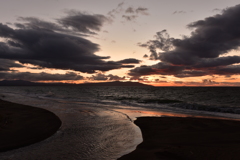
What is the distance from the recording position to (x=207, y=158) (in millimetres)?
7160

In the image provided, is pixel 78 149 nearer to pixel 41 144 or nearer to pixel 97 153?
pixel 97 153

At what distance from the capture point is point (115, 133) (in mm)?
11391

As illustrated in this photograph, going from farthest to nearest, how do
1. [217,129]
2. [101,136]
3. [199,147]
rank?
1. [217,129]
2. [101,136]
3. [199,147]

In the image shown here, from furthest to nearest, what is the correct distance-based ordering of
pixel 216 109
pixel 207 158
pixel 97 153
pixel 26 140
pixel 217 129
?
pixel 216 109 → pixel 217 129 → pixel 26 140 → pixel 97 153 → pixel 207 158

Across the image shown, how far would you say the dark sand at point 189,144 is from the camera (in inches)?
291

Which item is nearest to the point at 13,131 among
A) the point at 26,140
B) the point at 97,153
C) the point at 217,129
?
the point at 26,140

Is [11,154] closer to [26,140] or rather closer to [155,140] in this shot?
[26,140]

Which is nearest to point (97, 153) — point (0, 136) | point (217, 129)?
point (0, 136)

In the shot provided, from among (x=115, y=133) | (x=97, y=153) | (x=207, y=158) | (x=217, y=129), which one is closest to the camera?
(x=207, y=158)

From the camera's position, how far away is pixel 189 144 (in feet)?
29.7

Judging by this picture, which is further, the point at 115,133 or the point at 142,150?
the point at 115,133

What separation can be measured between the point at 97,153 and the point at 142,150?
234 centimetres

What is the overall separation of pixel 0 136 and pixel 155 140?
378 inches

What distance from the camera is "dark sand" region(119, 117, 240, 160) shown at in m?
7.39
